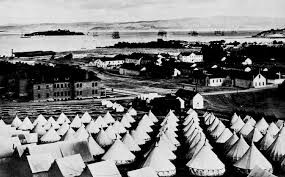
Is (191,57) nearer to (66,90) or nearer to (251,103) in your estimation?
(251,103)

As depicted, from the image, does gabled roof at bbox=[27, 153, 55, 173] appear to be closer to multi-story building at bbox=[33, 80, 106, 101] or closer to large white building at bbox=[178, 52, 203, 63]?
multi-story building at bbox=[33, 80, 106, 101]

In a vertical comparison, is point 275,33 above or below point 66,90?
above

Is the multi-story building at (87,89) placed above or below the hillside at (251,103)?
above

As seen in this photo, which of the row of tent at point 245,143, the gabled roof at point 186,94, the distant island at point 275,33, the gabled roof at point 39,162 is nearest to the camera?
the gabled roof at point 39,162

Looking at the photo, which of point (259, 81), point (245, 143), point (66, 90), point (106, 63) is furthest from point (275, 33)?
point (245, 143)

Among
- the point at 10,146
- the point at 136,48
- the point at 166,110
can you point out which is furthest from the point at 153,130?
the point at 136,48

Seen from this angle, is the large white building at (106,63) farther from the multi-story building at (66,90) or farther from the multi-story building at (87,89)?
the multi-story building at (66,90)

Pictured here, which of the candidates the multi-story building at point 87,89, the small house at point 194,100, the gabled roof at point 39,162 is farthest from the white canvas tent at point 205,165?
the multi-story building at point 87,89
